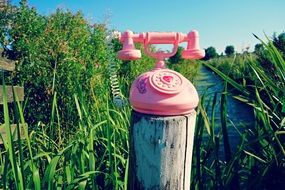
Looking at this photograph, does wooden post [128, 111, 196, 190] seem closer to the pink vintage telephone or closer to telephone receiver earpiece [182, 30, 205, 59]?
the pink vintage telephone

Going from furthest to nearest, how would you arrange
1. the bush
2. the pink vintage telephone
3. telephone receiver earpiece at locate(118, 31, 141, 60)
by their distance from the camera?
the bush → telephone receiver earpiece at locate(118, 31, 141, 60) → the pink vintage telephone

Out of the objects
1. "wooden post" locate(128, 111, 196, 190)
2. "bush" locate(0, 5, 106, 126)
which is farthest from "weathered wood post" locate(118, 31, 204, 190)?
"bush" locate(0, 5, 106, 126)

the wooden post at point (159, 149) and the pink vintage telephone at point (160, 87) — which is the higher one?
the pink vintage telephone at point (160, 87)

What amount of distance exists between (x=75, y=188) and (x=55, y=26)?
4026mm

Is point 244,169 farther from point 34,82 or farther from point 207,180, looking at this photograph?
point 34,82

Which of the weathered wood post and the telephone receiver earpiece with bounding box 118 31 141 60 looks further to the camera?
the telephone receiver earpiece with bounding box 118 31 141 60

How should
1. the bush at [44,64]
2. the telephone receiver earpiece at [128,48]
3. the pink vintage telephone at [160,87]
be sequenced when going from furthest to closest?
1. the bush at [44,64]
2. the telephone receiver earpiece at [128,48]
3. the pink vintage telephone at [160,87]

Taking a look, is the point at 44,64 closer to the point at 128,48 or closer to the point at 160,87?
the point at 128,48

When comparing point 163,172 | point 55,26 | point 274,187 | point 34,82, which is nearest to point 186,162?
point 163,172

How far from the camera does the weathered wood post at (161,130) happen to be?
1207 millimetres

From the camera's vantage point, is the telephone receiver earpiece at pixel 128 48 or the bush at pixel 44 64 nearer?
the telephone receiver earpiece at pixel 128 48

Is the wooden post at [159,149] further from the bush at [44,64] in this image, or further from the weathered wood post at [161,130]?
the bush at [44,64]

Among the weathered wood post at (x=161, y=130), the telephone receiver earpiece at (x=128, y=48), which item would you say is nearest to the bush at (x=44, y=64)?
the telephone receiver earpiece at (x=128, y=48)

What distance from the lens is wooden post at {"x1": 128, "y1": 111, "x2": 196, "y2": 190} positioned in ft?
3.98
